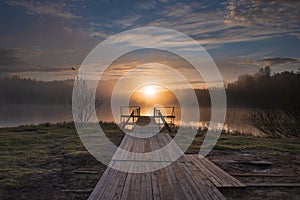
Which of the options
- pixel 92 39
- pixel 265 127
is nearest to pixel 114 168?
pixel 92 39

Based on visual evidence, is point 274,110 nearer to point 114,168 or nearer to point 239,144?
point 239,144

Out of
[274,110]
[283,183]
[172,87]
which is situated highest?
[172,87]

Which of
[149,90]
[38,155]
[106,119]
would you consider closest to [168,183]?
[38,155]

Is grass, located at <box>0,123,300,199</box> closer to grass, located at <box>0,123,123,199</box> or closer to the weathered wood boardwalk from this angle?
grass, located at <box>0,123,123,199</box>

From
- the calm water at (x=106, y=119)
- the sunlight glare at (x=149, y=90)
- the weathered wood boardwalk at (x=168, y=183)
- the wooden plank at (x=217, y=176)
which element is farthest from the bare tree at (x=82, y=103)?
the wooden plank at (x=217, y=176)

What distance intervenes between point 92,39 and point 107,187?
45.0 feet

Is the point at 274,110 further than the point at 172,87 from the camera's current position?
No

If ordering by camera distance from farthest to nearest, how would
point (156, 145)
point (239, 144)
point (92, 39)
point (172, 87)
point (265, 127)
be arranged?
point (172, 87) → point (265, 127) → point (92, 39) → point (239, 144) → point (156, 145)

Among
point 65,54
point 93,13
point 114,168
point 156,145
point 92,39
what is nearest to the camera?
point 114,168

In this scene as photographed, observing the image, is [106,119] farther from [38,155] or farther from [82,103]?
[38,155]

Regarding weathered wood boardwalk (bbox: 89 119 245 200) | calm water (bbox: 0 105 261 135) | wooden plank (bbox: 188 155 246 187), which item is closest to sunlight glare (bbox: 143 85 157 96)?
calm water (bbox: 0 105 261 135)

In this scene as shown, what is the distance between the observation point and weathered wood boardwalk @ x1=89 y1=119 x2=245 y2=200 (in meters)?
4.36

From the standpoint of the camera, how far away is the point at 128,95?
23766mm

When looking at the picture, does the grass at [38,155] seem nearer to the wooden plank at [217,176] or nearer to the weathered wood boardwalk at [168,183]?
the weathered wood boardwalk at [168,183]
